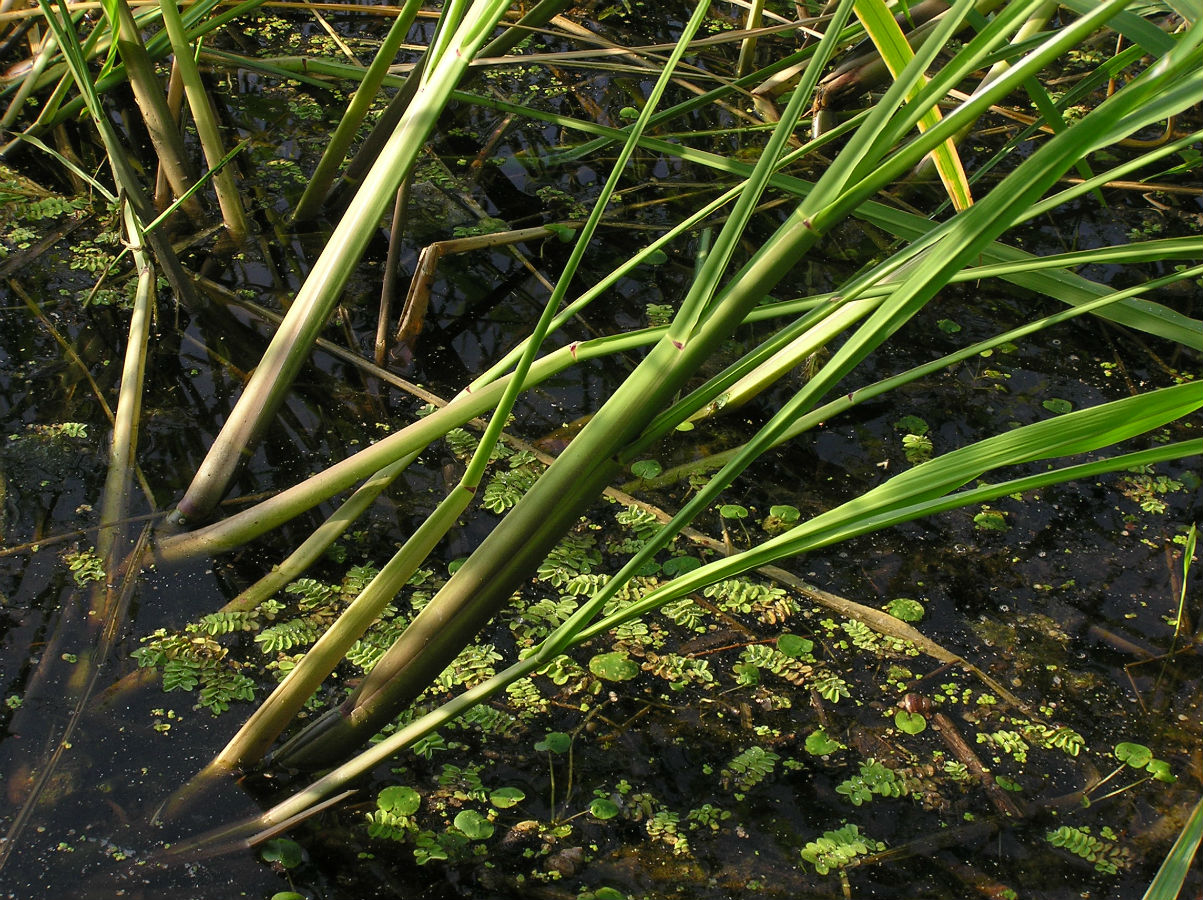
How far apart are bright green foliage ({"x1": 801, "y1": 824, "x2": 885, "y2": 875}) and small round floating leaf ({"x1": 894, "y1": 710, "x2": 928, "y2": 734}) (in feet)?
0.81

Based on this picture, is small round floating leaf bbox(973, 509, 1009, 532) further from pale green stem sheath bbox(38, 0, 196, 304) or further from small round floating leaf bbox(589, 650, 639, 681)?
pale green stem sheath bbox(38, 0, 196, 304)

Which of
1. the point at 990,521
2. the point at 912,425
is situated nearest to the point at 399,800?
the point at 990,521

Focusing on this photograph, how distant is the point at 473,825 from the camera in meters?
1.54

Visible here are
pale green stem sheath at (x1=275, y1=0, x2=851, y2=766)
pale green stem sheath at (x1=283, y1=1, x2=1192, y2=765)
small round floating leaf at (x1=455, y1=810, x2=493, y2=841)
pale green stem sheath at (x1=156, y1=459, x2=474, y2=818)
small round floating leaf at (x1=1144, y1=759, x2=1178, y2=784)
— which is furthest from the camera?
small round floating leaf at (x1=1144, y1=759, x2=1178, y2=784)

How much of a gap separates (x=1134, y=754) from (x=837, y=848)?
64 cm

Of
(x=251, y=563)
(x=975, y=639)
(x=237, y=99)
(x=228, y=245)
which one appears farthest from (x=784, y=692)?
(x=237, y=99)

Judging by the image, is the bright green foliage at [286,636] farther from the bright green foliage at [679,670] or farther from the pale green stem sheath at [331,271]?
the bright green foliage at [679,670]

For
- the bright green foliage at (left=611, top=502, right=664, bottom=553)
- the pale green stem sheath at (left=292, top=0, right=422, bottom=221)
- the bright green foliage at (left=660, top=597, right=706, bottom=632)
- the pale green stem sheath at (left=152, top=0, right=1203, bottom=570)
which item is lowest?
the bright green foliage at (left=660, top=597, right=706, bottom=632)

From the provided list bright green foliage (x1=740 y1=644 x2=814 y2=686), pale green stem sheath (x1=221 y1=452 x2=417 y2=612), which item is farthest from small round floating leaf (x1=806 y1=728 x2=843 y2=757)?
pale green stem sheath (x1=221 y1=452 x2=417 y2=612)

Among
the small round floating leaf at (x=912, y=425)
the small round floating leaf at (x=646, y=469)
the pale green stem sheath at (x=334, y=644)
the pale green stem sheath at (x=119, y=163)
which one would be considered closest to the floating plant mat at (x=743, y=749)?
the pale green stem sheath at (x=334, y=644)

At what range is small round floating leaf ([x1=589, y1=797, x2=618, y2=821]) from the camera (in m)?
1.59

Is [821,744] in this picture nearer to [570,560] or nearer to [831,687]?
[831,687]

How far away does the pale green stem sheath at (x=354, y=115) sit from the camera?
5.94ft

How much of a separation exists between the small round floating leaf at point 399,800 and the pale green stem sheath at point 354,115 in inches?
49.7
